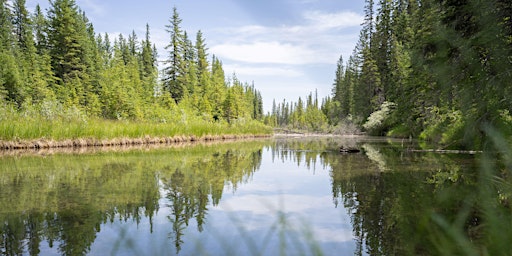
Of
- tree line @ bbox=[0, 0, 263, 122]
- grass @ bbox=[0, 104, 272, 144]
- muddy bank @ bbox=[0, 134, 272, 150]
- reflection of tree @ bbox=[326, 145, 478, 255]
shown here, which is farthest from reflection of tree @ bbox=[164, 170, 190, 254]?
tree line @ bbox=[0, 0, 263, 122]

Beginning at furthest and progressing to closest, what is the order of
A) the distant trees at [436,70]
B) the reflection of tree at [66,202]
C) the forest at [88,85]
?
the forest at [88,85]
the distant trees at [436,70]
the reflection of tree at [66,202]

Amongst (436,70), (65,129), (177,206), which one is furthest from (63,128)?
(436,70)

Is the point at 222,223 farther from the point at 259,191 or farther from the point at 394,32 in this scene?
the point at 394,32

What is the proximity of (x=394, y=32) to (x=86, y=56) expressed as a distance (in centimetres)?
4146

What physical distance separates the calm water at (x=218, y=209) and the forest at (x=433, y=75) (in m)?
1.32

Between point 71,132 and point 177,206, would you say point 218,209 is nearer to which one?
point 177,206

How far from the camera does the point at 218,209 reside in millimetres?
5641

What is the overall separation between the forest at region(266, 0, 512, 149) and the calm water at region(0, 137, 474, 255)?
132 cm

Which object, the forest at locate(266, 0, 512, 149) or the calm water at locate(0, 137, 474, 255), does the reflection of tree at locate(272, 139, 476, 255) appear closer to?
the calm water at locate(0, 137, 474, 255)

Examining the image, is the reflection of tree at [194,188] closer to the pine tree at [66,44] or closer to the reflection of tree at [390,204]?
the reflection of tree at [390,204]

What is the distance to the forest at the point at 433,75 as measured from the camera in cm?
551

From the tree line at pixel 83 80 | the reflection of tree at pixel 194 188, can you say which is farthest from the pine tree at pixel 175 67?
the reflection of tree at pixel 194 188

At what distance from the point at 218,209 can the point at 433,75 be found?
510cm

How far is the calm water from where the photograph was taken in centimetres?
378
